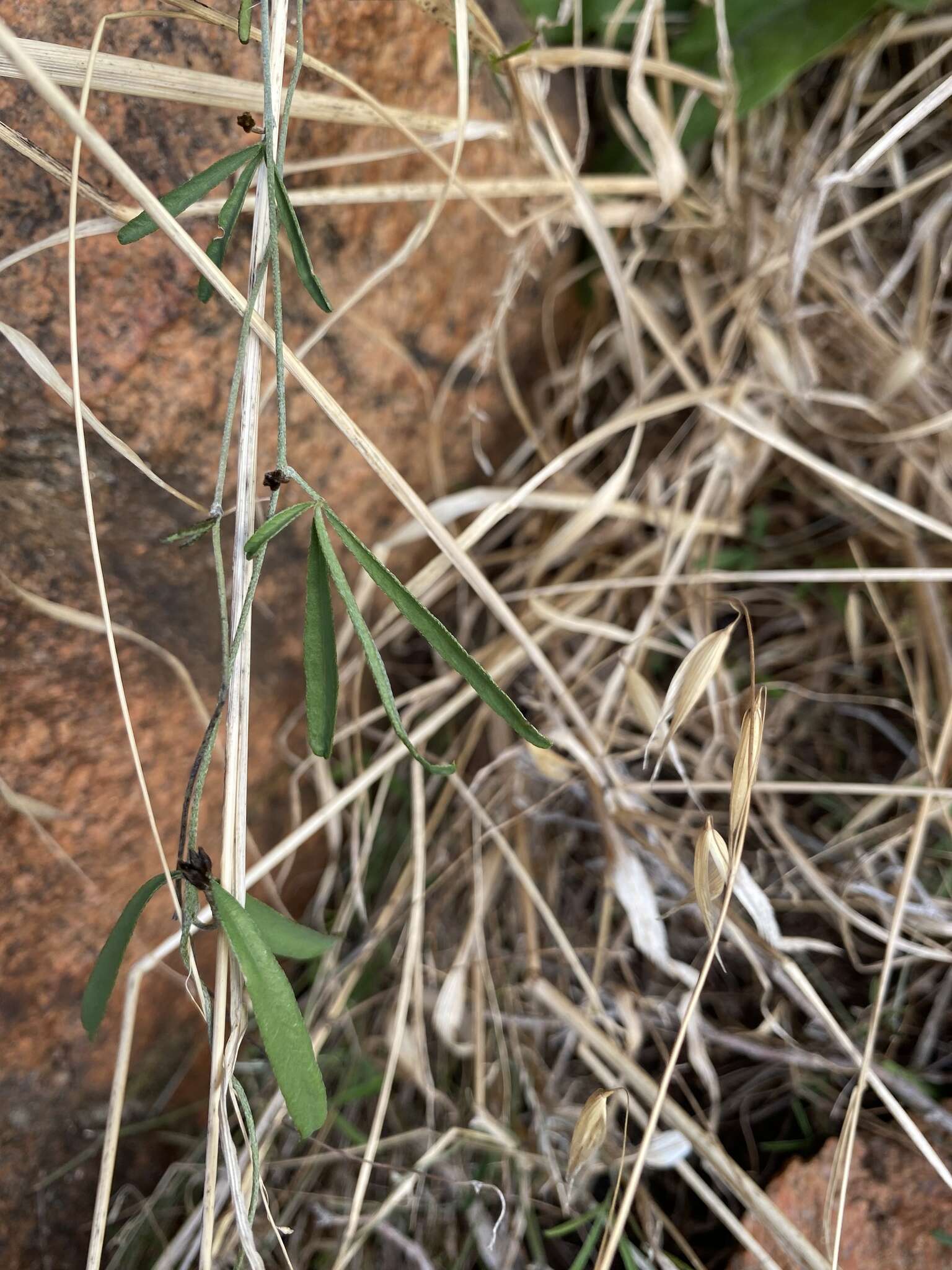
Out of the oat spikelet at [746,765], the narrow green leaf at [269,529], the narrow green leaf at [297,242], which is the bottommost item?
the oat spikelet at [746,765]

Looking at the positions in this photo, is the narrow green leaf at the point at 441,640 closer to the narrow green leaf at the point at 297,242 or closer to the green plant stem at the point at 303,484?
the green plant stem at the point at 303,484

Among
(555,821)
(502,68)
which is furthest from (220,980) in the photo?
(502,68)

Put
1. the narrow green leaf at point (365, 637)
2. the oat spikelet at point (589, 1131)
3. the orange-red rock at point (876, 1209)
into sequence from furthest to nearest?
1. the orange-red rock at point (876, 1209)
2. the oat spikelet at point (589, 1131)
3. the narrow green leaf at point (365, 637)

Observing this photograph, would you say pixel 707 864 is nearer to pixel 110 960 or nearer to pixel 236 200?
pixel 110 960

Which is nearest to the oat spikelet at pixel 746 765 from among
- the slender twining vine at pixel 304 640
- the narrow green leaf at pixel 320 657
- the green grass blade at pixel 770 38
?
the slender twining vine at pixel 304 640

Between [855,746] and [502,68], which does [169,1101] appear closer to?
[855,746]

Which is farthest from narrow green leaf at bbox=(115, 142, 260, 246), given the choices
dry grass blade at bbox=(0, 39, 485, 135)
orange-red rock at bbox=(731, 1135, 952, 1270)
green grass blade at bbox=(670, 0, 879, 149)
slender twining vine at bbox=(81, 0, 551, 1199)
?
orange-red rock at bbox=(731, 1135, 952, 1270)
